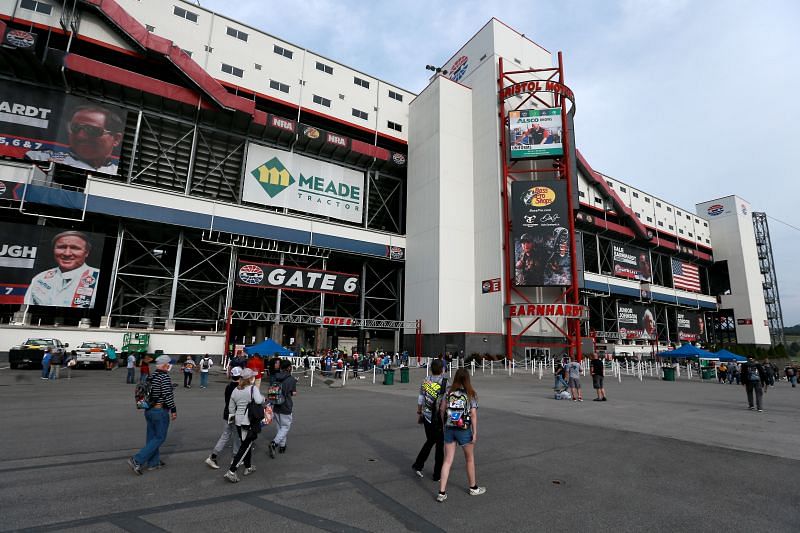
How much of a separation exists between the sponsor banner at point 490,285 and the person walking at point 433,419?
3207 centimetres

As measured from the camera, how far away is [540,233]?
3759 centimetres

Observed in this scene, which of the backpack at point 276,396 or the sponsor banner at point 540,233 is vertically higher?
the sponsor banner at point 540,233

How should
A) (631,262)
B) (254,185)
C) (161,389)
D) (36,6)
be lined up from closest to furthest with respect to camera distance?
(161,389) → (36,6) → (254,185) → (631,262)

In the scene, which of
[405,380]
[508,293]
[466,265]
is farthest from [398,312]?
[405,380]

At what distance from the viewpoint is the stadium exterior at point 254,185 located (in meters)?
30.7

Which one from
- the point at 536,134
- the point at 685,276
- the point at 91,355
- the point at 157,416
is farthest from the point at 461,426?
the point at 685,276

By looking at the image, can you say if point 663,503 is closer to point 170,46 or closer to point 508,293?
point 508,293

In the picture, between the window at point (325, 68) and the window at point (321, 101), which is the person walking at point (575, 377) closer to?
the window at point (321, 101)

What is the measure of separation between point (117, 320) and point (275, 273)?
52.4ft

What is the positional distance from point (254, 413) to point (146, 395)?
175cm

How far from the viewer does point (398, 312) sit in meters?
43.4

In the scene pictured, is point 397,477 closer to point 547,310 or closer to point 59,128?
point 547,310

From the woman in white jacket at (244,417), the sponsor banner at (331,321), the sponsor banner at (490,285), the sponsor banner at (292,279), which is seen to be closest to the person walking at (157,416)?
the woman in white jacket at (244,417)

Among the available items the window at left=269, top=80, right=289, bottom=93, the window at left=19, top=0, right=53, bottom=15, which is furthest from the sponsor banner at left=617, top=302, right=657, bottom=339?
the window at left=19, top=0, right=53, bottom=15
